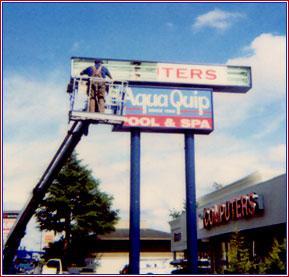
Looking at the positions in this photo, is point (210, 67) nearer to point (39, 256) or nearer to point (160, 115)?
point (160, 115)

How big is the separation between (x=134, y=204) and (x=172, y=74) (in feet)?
21.6

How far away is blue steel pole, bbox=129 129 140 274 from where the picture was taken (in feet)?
59.1

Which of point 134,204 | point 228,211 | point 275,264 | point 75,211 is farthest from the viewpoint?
point 75,211

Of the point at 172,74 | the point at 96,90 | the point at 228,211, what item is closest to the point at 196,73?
the point at 172,74

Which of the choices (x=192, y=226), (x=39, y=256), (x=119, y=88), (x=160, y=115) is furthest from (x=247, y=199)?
(x=39, y=256)

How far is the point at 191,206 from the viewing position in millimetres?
18828

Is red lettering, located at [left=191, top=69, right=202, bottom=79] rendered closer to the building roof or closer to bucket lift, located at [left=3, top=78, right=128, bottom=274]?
bucket lift, located at [left=3, top=78, right=128, bottom=274]

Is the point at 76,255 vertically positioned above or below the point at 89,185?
below

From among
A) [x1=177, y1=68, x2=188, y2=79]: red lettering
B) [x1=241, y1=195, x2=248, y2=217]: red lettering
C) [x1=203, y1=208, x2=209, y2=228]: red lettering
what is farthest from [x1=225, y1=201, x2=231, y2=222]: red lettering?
[x1=177, y1=68, x2=188, y2=79]: red lettering

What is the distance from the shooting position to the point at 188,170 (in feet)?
63.6

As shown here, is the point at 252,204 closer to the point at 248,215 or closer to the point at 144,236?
the point at 248,215

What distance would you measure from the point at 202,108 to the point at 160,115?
2.05 metres

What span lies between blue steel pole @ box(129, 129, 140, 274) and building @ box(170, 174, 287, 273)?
4265mm

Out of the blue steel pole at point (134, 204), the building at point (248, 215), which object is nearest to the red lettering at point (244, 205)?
the building at point (248, 215)
